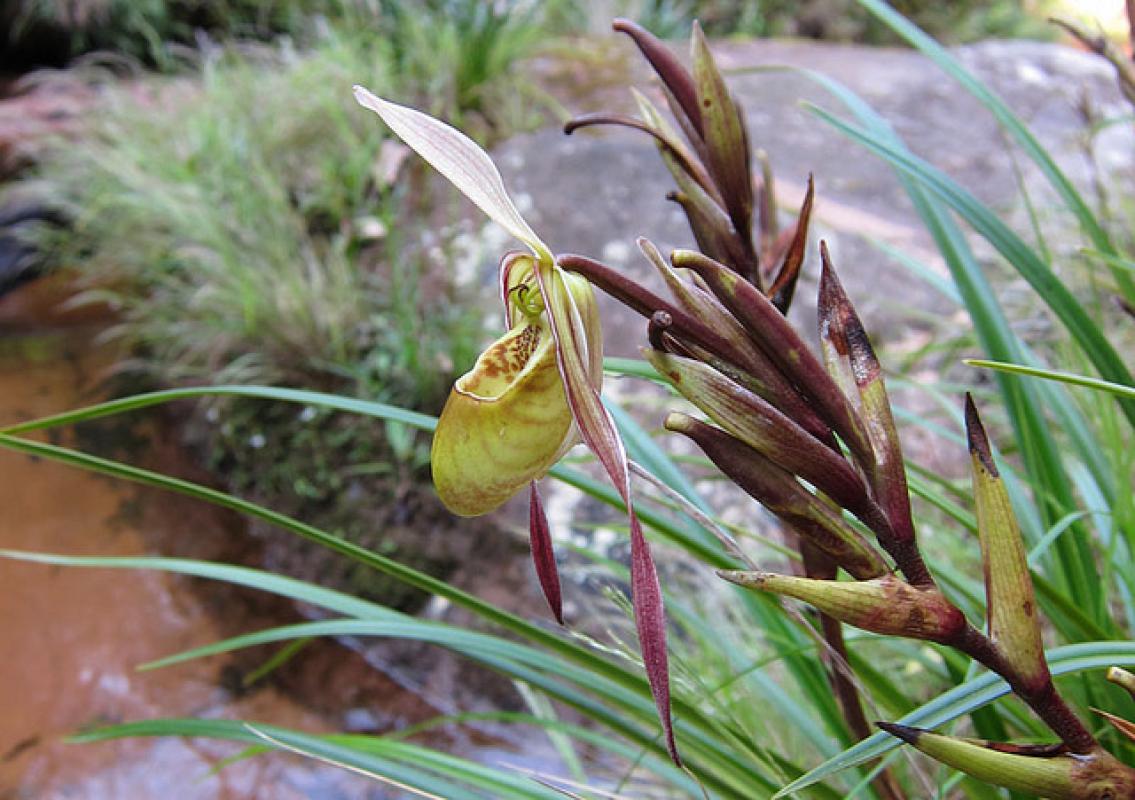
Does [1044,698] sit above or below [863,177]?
above

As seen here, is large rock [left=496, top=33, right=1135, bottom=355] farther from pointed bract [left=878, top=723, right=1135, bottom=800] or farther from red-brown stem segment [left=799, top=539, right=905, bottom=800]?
pointed bract [left=878, top=723, right=1135, bottom=800]

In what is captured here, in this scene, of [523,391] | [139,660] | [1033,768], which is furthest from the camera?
[139,660]

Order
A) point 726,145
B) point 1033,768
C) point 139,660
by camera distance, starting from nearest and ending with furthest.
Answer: point 1033,768 < point 726,145 < point 139,660

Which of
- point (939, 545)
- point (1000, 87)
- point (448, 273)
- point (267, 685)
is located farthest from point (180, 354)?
point (1000, 87)

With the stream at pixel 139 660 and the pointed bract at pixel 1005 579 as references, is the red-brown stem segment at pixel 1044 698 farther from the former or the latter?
the stream at pixel 139 660

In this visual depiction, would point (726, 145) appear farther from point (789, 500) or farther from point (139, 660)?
point (139, 660)

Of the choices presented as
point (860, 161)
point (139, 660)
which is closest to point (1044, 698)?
point (139, 660)
